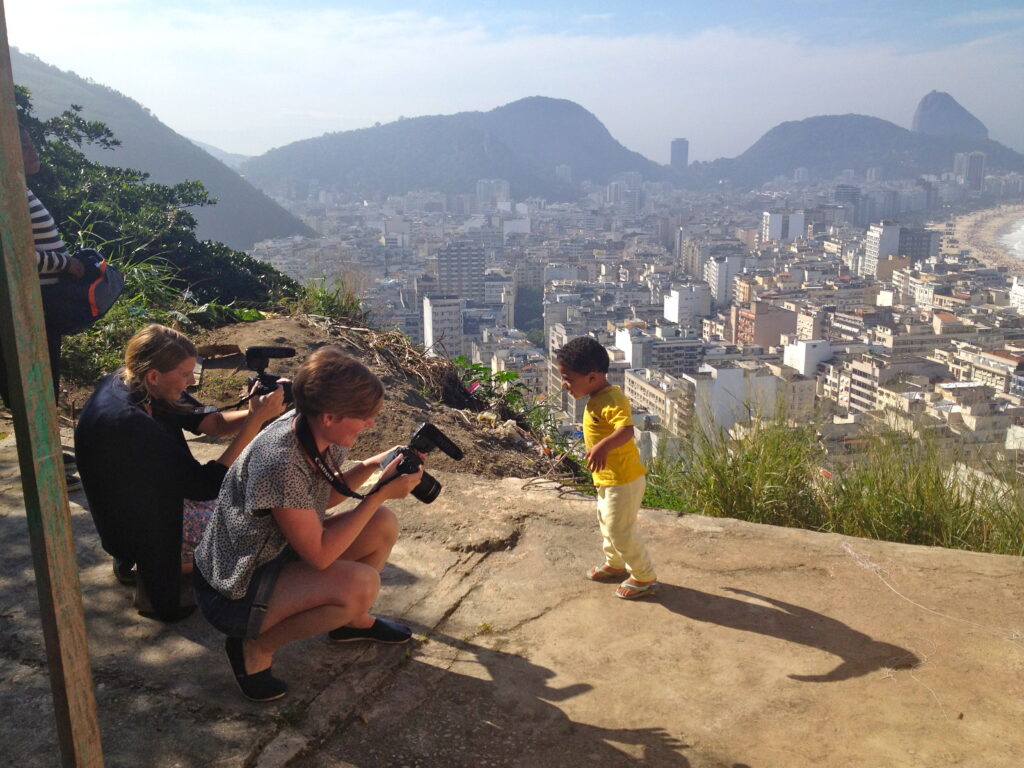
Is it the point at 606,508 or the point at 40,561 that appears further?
the point at 606,508

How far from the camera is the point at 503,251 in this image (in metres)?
76.1

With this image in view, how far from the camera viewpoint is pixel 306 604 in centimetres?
188

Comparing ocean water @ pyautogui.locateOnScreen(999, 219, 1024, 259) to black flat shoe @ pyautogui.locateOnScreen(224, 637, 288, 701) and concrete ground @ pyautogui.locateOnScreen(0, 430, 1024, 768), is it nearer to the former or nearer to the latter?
concrete ground @ pyautogui.locateOnScreen(0, 430, 1024, 768)

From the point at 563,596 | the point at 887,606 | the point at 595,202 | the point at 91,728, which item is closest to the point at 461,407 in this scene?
the point at 563,596

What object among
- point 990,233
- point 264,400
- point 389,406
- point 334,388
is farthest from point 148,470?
point 990,233

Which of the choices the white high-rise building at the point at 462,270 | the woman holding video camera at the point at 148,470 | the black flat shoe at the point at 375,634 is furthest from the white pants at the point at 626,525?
the white high-rise building at the point at 462,270

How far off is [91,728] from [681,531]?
6.88 ft

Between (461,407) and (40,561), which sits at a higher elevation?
(40,561)

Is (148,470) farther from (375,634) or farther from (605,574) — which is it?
(605,574)

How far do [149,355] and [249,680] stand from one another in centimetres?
86

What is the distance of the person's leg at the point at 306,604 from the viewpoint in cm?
186

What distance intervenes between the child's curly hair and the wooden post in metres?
1.58

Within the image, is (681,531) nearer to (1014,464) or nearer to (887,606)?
(887,606)

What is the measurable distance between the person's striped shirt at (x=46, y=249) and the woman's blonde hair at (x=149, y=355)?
0.79 meters
